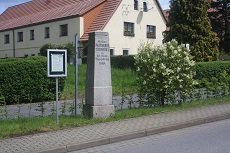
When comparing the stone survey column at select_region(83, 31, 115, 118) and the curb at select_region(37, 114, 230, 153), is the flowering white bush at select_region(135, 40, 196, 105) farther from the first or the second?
the stone survey column at select_region(83, 31, 115, 118)

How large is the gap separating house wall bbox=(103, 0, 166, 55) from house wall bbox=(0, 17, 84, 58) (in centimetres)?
334

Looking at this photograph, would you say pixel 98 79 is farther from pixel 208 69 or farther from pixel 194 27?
pixel 194 27

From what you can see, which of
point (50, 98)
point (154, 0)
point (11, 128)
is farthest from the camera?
point (154, 0)

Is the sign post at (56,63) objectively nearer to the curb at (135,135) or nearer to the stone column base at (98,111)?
the stone column base at (98,111)

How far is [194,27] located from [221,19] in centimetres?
1180

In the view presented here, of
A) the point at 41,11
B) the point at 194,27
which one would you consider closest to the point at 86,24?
the point at 41,11

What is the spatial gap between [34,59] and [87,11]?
17.3 m

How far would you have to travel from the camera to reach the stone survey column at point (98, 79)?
10.1 m

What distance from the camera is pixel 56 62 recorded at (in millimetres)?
9117

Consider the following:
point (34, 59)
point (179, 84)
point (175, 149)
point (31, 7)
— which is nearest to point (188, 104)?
point (179, 84)

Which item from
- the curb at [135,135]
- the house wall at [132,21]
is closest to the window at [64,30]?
the house wall at [132,21]

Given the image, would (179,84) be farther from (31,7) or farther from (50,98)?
(31,7)

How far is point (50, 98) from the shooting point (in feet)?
55.1

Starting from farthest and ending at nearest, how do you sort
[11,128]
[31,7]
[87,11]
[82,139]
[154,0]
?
[31,7] < [154,0] < [87,11] < [11,128] < [82,139]
